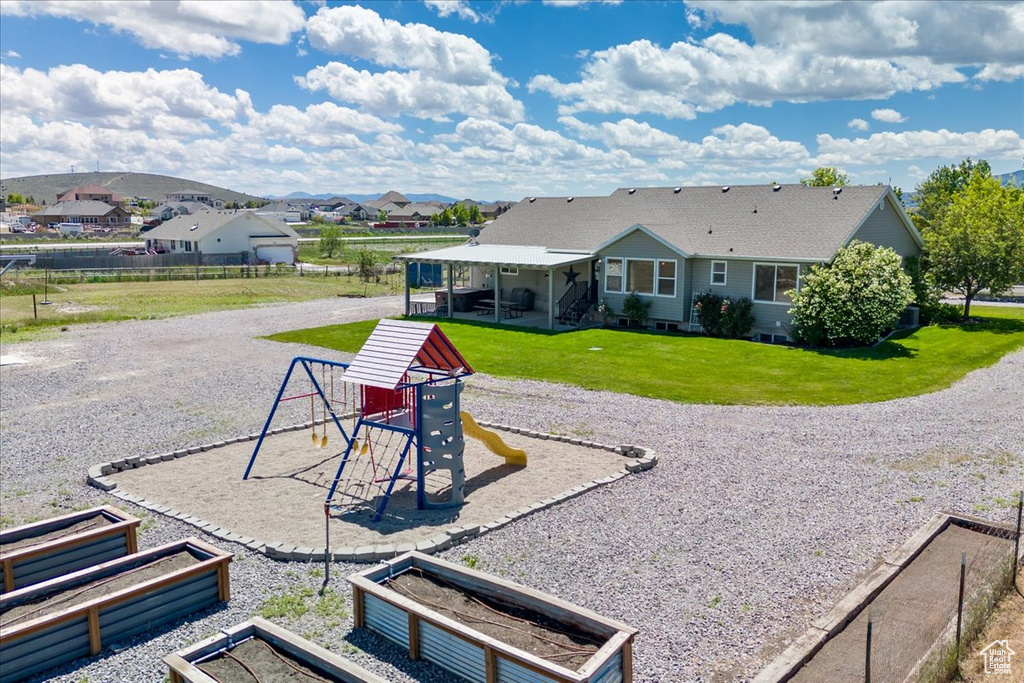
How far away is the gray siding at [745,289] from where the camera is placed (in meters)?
27.2

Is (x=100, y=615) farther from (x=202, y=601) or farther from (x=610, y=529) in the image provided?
(x=610, y=529)

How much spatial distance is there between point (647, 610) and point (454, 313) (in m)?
26.0

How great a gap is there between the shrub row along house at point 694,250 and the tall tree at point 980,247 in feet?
6.37

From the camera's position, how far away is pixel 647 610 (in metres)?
8.73

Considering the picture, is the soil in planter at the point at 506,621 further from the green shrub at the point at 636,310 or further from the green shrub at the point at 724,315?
the green shrub at the point at 636,310

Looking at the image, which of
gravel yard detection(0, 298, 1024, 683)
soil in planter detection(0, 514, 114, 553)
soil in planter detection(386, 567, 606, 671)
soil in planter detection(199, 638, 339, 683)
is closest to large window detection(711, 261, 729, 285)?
gravel yard detection(0, 298, 1024, 683)

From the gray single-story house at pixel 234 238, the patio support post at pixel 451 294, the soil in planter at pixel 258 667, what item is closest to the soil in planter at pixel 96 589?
the soil in planter at pixel 258 667

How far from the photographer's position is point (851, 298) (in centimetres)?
2455

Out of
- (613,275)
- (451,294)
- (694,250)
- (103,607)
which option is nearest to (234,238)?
(451,294)

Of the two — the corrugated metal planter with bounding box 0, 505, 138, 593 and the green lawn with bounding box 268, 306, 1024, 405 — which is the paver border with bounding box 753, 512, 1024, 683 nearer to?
the green lawn with bounding box 268, 306, 1024, 405

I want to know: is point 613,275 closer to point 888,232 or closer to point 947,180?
point 888,232

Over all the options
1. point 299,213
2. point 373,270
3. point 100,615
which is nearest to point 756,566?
point 100,615

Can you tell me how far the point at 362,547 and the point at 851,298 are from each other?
19.6 m

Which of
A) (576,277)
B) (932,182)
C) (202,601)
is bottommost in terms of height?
(202,601)
